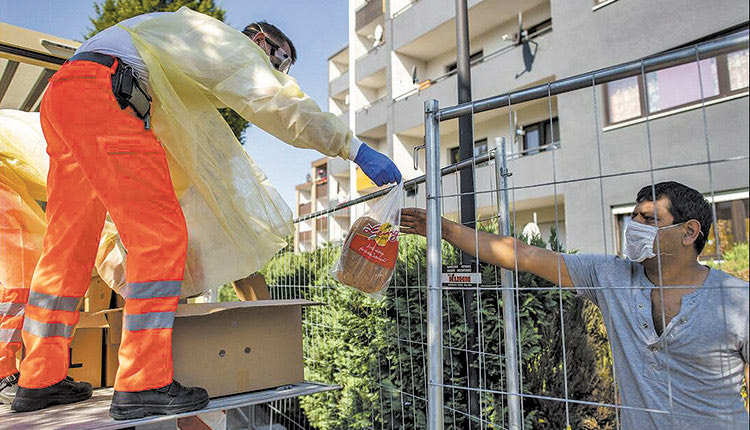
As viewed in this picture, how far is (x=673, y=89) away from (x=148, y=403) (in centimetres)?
942

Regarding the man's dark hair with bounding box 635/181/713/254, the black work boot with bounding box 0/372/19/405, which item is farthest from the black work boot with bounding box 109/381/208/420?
the man's dark hair with bounding box 635/181/713/254

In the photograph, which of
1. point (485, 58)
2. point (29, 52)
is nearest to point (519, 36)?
point (485, 58)

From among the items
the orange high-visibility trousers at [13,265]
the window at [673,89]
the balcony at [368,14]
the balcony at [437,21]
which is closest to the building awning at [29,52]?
the orange high-visibility trousers at [13,265]

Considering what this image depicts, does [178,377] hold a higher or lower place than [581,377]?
higher

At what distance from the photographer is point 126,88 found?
1871mm

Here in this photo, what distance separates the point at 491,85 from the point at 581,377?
10174 millimetres

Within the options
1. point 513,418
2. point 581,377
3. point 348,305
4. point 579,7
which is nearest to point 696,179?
point 579,7

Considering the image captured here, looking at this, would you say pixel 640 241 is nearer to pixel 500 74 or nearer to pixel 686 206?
pixel 686 206

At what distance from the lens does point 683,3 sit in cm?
849

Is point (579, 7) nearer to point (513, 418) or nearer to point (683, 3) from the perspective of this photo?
point (683, 3)

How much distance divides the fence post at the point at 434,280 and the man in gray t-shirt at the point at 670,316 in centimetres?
31

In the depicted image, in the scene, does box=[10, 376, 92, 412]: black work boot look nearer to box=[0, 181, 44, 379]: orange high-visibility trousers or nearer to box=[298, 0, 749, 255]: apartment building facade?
box=[0, 181, 44, 379]: orange high-visibility trousers

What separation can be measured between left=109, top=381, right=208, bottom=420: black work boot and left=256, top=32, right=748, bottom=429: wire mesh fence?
0.89 meters

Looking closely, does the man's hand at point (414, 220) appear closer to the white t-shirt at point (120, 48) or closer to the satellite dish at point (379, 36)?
the white t-shirt at point (120, 48)
